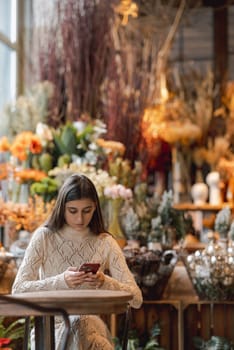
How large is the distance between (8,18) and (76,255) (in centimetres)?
451

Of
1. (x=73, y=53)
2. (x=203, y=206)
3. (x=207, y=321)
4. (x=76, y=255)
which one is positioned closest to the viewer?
(x=76, y=255)

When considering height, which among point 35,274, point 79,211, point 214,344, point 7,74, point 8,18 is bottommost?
point 214,344

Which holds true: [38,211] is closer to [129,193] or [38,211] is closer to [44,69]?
[129,193]

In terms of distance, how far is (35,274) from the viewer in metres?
4.01

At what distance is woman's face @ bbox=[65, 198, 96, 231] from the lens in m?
4.03

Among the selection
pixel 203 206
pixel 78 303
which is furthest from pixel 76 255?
pixel 203 206

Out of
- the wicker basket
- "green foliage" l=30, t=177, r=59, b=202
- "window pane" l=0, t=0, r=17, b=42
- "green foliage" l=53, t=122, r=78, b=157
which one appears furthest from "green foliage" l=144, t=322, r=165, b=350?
"window pane" l=0, t=0, r=17, b=42

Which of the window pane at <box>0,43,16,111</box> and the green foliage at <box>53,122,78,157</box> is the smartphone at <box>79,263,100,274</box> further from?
the window pane at <box>0,43,16,111</box>

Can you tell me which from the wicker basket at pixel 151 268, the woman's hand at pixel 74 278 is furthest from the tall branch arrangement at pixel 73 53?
the woman's hand at pixel 74 278

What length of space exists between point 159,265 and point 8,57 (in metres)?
3.30

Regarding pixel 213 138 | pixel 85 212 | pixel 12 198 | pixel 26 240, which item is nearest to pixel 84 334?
pixel 85 212

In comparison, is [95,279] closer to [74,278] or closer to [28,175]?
[74,278]

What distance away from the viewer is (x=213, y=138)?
9.36 m

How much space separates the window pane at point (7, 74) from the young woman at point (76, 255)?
3.82 m
